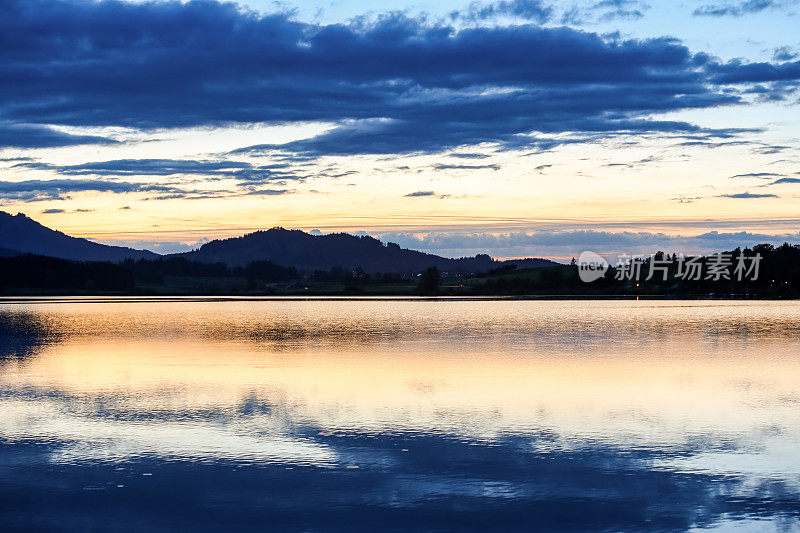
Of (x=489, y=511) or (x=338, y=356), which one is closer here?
(x=489, y=511)

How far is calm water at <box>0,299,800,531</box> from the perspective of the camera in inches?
595

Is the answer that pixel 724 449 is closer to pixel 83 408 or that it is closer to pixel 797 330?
pixel 83 408

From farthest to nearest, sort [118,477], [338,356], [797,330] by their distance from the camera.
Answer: [797,330] → [338,356] → [118,477]

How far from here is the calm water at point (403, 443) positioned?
15.1m

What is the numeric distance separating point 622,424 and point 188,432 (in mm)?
11940

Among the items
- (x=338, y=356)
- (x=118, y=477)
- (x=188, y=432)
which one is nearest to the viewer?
(x=118, y=477)

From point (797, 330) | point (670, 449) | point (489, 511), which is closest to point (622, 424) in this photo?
point (670, 449)

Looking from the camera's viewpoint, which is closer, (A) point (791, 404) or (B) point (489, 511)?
(B) point (489, 511)

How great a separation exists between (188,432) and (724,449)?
13.6 metres

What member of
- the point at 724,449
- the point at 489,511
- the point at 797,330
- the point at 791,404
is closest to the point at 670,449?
the point at 724,449

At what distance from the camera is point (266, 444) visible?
20.8m

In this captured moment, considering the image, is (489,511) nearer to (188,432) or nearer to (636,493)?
(636,493)

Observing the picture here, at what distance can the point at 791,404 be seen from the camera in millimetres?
27062

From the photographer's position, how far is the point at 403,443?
69.3ft
